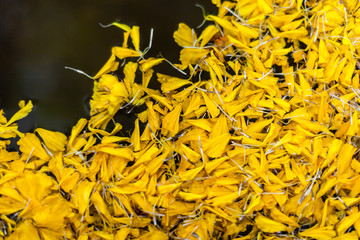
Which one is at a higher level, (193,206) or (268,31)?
(268,31)

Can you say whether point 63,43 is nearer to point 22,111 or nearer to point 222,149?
point 22,111

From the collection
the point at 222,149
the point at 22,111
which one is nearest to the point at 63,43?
the point at 22,111

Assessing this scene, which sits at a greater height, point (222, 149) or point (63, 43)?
point (63, 43)

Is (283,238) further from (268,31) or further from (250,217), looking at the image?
(268,31)

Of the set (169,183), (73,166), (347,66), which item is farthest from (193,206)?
(347,66)
